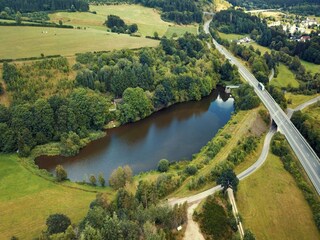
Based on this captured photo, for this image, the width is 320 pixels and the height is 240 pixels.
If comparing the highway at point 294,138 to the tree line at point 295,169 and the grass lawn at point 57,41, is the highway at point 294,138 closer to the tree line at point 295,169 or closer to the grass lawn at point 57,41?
the tree line at point 295,169

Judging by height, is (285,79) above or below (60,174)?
above

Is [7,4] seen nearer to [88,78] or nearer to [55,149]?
[88,78]

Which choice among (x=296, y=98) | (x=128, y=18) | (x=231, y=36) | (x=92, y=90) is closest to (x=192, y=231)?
(x=92, y=90)

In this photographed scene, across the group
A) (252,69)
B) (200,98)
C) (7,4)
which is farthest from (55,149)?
(7,4)

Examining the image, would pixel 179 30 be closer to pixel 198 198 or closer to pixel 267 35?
pixel 267 35

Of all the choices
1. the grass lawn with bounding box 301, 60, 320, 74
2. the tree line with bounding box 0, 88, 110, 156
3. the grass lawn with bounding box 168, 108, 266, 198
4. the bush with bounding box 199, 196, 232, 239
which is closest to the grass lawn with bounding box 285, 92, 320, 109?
the grass lawn with bounding box 168, 108, 266, 198

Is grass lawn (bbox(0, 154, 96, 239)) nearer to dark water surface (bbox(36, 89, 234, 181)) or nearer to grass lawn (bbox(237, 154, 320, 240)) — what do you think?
dark water surface (bbox(36, 89, 234, 181))

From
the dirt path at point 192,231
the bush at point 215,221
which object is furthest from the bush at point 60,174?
the bush at point 215,221
